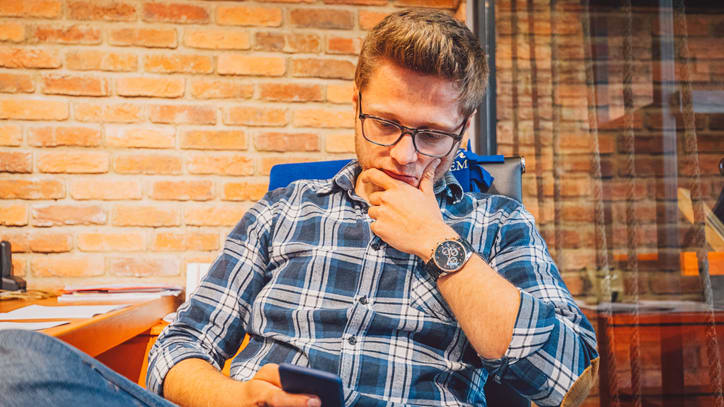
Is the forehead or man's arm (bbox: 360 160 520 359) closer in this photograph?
man's arm (bbox: 360 160 520 359)

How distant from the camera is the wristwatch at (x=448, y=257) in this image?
3.01ft

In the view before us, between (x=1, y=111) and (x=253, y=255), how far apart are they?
5.06ft

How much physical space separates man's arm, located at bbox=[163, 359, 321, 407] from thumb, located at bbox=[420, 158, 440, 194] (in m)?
0.49

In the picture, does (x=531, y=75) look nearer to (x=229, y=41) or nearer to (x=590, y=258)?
(x=590, y=258)

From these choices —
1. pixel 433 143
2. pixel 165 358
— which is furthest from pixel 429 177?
pixel 165 358

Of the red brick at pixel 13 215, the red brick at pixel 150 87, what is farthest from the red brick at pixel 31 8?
the red brick at pixel 13 215

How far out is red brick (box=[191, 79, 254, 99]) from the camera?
2100 mm

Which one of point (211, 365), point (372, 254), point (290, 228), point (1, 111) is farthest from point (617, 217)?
point (1, 111)

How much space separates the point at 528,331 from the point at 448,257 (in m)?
0.18

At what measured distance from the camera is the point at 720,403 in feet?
3.31

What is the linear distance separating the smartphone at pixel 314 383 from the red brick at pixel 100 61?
1781mm

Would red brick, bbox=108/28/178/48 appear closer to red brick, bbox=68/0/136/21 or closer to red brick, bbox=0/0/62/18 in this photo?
red brick, bbox=68/0/136/21

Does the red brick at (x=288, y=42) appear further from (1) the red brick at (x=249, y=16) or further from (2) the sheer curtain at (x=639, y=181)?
(2) the sheer curtain at (x=639, y=181)

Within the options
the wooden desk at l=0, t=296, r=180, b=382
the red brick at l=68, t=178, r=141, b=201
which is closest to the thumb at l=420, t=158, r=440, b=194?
the wooden desk at l=0, t=296, r=180, b=382
